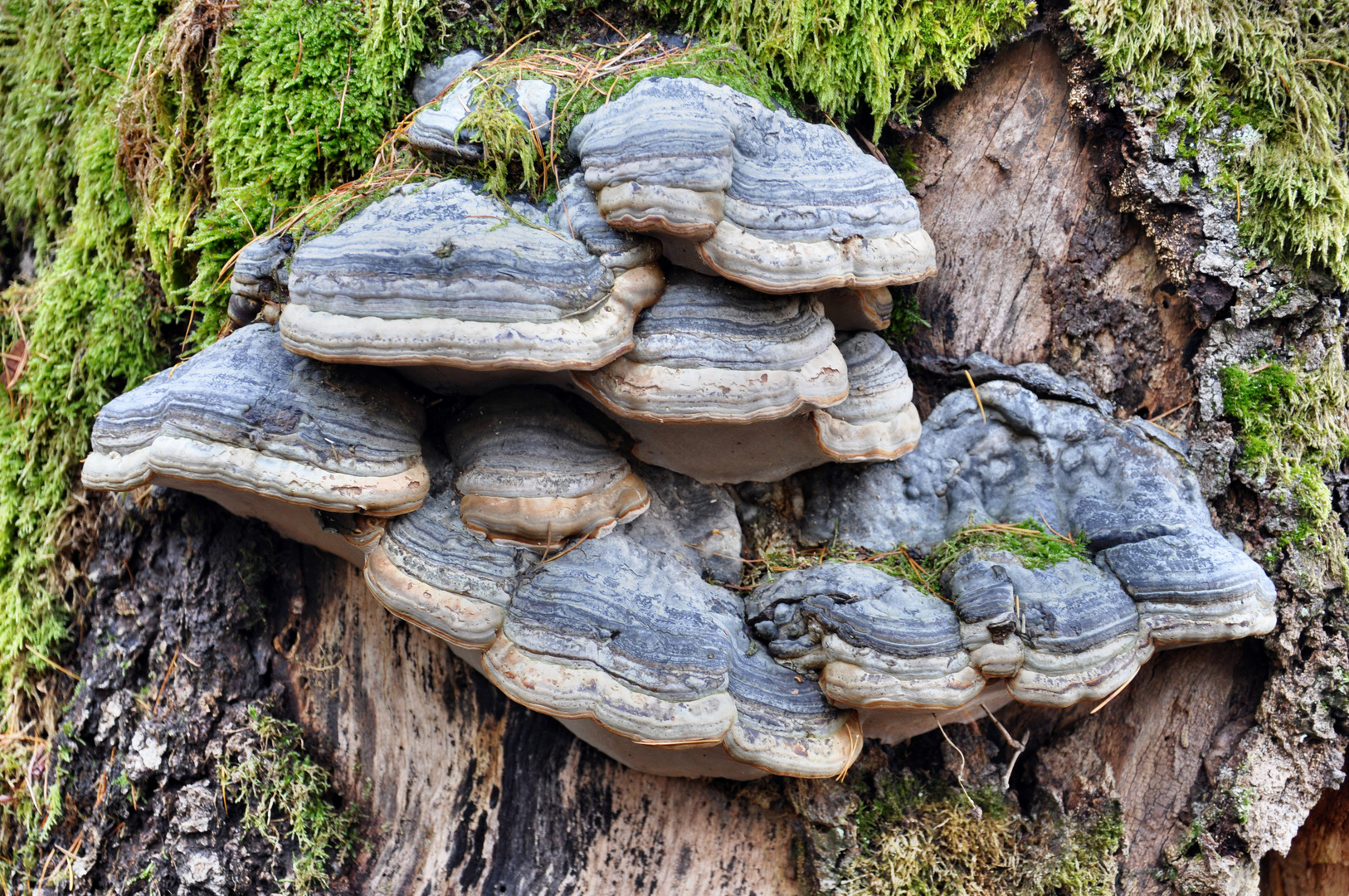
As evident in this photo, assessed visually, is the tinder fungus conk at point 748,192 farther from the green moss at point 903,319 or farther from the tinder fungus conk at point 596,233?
the green moss at point 903,319

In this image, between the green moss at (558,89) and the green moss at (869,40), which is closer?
the green moss at (558,89)

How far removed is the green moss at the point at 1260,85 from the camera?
2781 millimetres

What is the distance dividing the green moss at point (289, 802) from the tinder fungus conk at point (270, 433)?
100 centimetres

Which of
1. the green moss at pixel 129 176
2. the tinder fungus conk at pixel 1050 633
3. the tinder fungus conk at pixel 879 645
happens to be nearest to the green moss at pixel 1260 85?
the tinder fungus conk at pixel 1050 633

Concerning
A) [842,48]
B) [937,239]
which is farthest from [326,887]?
[842,48]

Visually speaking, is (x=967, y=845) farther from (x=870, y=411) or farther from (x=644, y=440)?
(x=644, y=440)

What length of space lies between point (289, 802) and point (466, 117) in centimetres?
242

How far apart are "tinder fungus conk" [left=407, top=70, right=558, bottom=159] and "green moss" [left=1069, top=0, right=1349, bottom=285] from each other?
5.90 feet

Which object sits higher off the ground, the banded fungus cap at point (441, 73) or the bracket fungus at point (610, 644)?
the banded fungus cap at point (441, 73)

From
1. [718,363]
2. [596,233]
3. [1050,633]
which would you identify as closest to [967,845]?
[1050,633]

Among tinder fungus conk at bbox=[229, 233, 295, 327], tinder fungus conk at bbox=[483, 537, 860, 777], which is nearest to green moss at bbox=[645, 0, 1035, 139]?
tinder fungus conk at bbox=[229, 233, 295, 327]

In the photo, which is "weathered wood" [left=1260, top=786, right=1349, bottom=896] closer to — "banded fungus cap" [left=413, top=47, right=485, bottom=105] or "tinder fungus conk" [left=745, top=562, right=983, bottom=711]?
"tinder fungus conk" [left=745, top=562, right=983, bottom=711]

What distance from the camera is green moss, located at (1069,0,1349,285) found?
2.78m

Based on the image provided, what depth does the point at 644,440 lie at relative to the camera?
276cm
